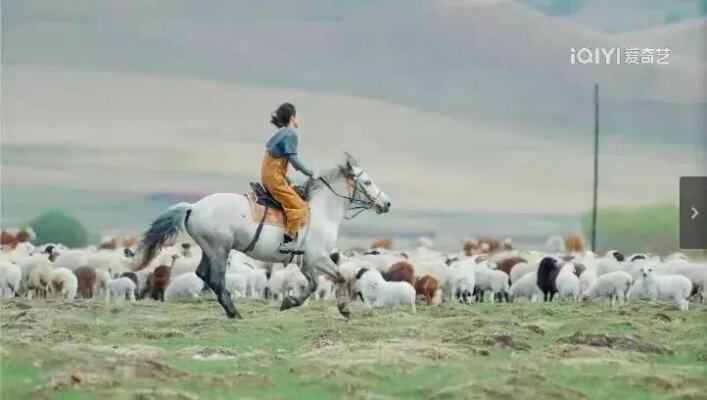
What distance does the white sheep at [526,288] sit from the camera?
838 cm

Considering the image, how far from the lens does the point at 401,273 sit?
27.1ft

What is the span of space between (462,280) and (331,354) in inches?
88.9

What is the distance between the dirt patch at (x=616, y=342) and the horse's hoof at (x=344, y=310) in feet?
3.65

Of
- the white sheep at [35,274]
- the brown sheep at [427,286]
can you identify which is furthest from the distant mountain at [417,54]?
the brown sheep at [427,286]

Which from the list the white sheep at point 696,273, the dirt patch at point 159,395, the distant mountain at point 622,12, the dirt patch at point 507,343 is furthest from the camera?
the white sheep at point 696,273

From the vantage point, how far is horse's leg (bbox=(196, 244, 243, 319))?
6812 millimetres

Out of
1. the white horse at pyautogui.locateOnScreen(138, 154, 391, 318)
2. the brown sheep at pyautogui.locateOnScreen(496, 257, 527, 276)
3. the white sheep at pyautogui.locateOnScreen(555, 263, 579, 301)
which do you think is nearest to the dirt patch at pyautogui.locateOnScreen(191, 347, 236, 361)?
the white horse at pyautogui.locateOnScreen(138, 154, 391, 318)

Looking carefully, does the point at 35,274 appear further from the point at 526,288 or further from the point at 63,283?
the point at 526,288

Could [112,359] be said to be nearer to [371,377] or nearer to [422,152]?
[371,377]

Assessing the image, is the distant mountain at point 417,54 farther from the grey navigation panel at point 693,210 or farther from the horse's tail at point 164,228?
the horse's tail at point 164,228

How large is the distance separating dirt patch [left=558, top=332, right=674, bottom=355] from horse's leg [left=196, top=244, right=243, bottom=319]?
1.73 meters

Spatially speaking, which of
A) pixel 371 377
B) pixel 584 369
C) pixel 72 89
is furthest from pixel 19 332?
pixel 584 369

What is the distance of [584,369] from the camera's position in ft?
20.7

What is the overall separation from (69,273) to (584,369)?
120 inches
